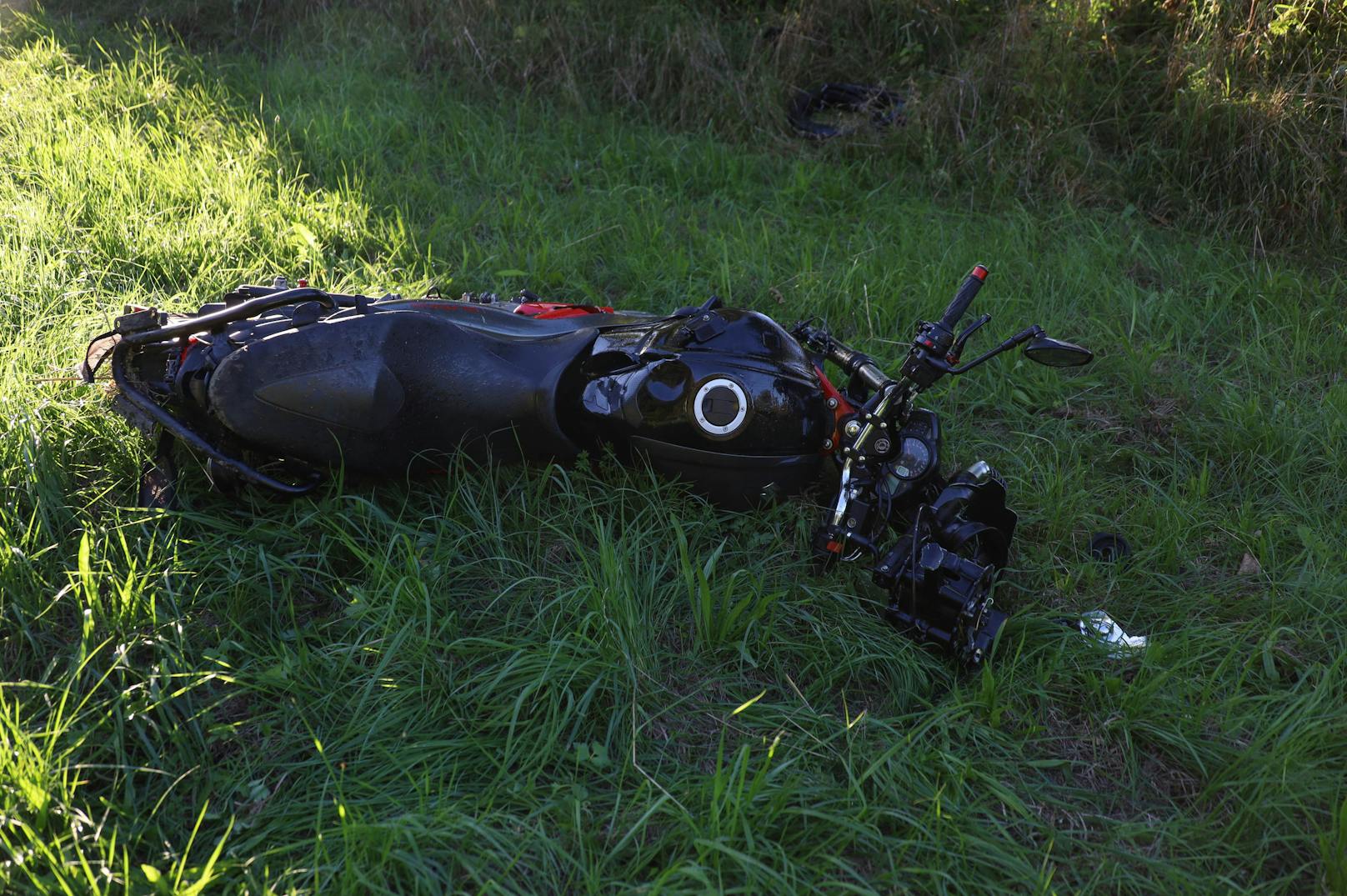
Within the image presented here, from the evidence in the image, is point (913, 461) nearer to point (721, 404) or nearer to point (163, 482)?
point (721, 404)

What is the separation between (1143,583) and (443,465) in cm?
195

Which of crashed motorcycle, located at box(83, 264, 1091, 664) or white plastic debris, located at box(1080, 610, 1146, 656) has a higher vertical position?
crashed motorcycle, located at box(83, 264, 1091, 664)

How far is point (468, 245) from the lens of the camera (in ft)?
13.0

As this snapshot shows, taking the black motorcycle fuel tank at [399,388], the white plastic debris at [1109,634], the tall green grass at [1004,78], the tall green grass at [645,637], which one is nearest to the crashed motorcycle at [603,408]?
the black motorcycle fuel tank at [399,388]

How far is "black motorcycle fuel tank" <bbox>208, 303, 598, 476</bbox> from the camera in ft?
7.48

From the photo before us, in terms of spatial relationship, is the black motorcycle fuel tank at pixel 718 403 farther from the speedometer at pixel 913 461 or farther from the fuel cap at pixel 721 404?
the speedometer at pixel 913 461

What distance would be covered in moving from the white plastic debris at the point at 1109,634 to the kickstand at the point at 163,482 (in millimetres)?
2370

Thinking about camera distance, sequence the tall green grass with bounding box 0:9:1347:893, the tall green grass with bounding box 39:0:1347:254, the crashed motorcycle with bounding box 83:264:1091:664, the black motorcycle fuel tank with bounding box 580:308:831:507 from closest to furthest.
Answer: the tall green grass with bounding box 0:9:1347:893 < the crashed motorcycle with bounding box 83:264:1091:664 < the black motorcycle fuel tank with bounding box 580:308:831:507 < the tall green grass with bounding box 39:0:1347:254

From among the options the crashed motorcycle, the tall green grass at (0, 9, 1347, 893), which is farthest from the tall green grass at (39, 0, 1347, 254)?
the crashed motorcycle

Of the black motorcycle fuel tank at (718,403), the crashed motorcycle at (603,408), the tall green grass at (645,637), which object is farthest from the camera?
the black motorcycle fuel tank at (718,403)

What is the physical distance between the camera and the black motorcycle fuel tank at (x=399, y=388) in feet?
7.48

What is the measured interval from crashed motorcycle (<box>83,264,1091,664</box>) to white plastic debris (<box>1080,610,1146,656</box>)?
0.91 ft

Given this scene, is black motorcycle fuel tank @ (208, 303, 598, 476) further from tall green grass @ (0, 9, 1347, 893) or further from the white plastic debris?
the white plastic debris

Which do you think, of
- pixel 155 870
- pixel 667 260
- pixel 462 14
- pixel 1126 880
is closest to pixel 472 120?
pixel 462 14
